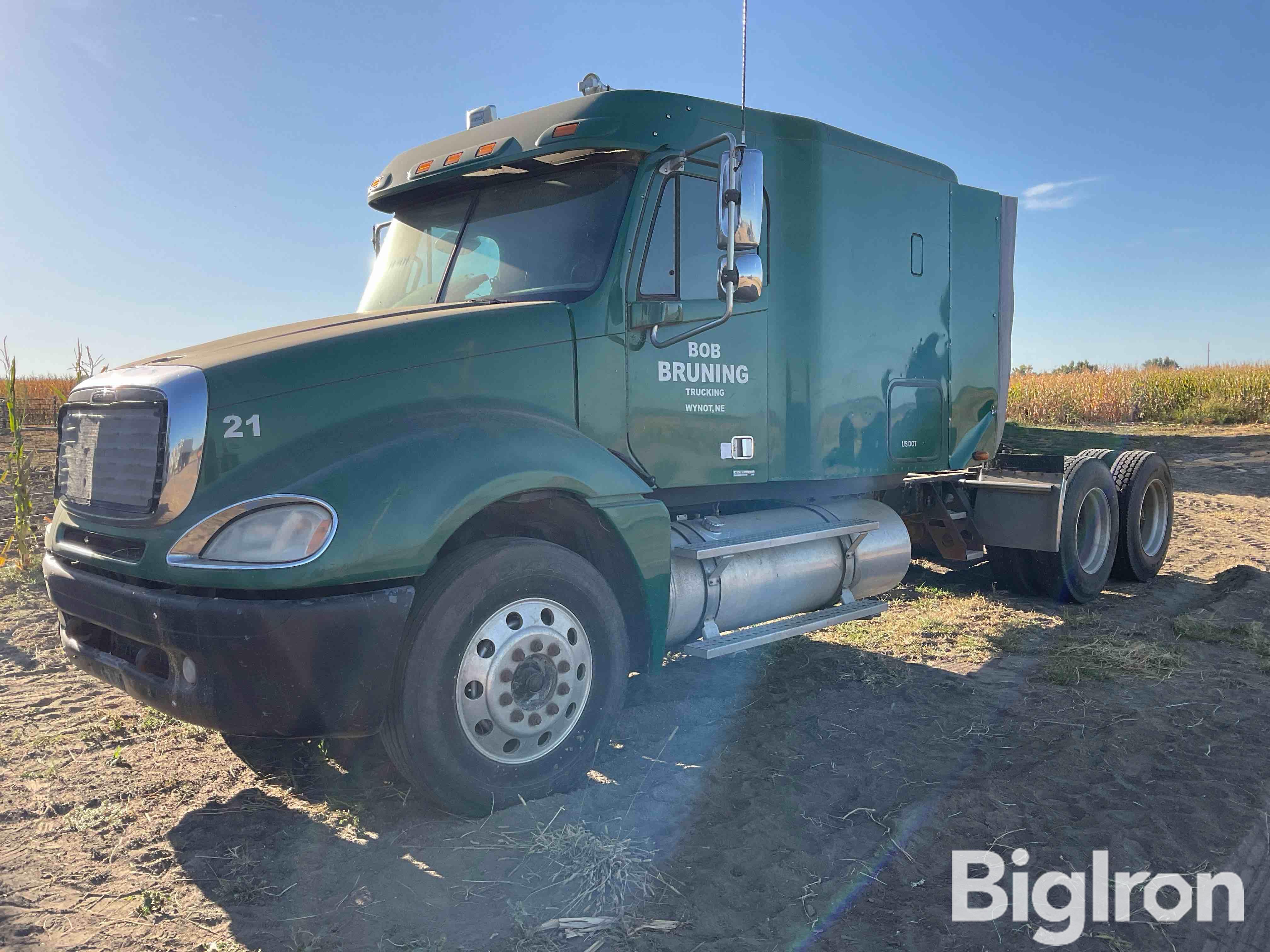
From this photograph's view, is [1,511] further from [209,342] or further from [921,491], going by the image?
[921,491]

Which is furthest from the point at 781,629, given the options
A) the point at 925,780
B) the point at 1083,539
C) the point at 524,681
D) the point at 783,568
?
the point at 1083,539

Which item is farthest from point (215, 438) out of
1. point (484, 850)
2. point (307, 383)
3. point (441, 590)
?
point (484, 850)

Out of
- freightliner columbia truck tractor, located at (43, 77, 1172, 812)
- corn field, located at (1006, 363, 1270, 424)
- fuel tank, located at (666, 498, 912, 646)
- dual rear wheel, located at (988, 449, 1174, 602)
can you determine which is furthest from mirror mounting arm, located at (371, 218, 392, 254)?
corn field, located at (1006, 363, 1270, 424)

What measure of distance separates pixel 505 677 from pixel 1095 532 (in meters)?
6.42

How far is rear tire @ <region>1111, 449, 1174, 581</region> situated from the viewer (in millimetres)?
8109

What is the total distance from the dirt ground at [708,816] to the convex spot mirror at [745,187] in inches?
94.1

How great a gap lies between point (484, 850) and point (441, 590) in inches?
37.6

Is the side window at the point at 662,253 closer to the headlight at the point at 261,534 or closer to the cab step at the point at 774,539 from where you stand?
the cab step at the point at 774,539

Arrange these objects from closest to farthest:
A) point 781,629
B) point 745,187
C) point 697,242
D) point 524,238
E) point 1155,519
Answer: point 745,187 → point 524,238 → point 697,242 → point 781,629 → point 1155,519

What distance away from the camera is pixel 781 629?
4.86 metres

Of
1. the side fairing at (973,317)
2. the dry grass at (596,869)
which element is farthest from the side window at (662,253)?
the side fairing at (973,317)

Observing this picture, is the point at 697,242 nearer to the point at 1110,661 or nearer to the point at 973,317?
the point at 973,317

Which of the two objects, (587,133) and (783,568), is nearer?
(587,133)

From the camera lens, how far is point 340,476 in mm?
3129
